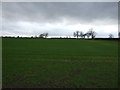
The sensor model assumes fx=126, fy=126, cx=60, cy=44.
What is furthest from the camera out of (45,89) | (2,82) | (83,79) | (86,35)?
(86,35)

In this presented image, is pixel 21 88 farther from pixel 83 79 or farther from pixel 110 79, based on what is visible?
pixel 110 79

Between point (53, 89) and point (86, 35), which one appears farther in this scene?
point (86, 35)

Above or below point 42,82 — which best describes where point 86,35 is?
above

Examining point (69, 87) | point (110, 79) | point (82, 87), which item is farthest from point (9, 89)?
point (110, 79)

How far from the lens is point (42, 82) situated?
20.9ft

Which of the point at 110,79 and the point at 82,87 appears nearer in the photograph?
the point at 82,87

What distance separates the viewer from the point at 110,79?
7074mm

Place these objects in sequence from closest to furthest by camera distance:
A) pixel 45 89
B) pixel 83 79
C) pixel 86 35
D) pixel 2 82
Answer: pixel 45 89
pixel 2 82
pixel 83 79
pixel 86 35

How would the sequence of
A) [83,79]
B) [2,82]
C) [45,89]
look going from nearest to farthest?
[45,89] < [2,82] < [83,79]

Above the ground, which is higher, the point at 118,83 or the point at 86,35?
the point at 86,35

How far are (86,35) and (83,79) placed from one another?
14070cm

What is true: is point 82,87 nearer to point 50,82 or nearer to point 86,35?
point 50,82

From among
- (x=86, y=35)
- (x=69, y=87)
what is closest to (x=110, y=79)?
(x=69, y=87)

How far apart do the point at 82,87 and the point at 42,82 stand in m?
2.01
